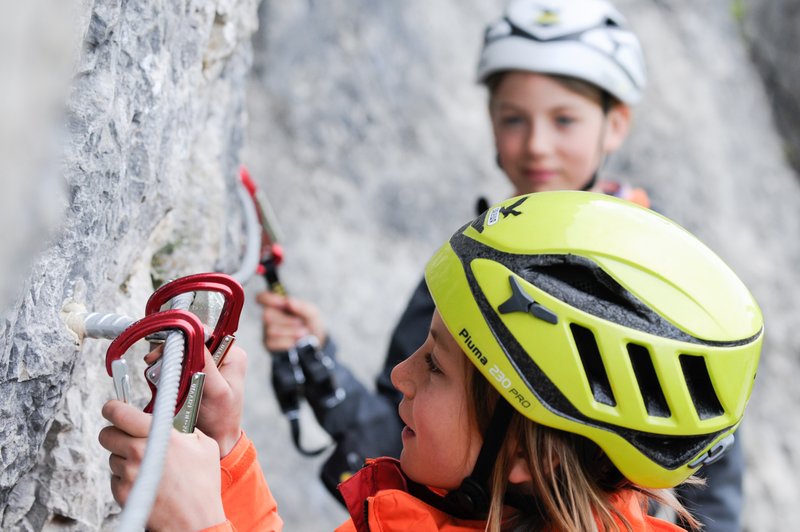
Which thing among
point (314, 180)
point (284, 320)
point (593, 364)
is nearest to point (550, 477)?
point (593, 364)

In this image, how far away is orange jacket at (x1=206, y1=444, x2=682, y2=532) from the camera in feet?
6.59

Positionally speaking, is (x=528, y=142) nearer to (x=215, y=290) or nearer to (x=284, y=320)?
(x=284, y=320)

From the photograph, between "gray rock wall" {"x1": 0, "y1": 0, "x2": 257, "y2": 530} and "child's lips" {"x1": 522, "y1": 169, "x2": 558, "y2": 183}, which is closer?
"gray rock wall" {"x1": 0, "y1": 0, "x2": 257, "y2": 530}

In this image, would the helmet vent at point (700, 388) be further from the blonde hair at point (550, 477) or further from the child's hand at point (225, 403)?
the child's hand at point (225, 403)

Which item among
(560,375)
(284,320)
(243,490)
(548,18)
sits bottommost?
(284,320)

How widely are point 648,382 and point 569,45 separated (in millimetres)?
2156

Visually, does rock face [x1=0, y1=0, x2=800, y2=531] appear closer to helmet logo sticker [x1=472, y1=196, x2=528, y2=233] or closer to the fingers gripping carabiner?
the fingers gripping carabiner

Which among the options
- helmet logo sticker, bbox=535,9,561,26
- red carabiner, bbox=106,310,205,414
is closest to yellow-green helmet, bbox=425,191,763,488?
red carabiner, bbox=106,310,205,414

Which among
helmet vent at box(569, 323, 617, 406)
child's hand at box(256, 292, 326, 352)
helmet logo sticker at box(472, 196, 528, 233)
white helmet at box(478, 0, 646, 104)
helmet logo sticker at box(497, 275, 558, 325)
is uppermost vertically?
white helmet at box(478, 0, 646, 104)

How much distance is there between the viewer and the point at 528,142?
3.61 m

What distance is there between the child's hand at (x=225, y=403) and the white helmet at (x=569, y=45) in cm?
225

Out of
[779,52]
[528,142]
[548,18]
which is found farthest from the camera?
[779,52]

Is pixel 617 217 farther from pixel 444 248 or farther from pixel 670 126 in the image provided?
pixel 670 126

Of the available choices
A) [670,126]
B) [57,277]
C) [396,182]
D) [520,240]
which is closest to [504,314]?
[520,240]
